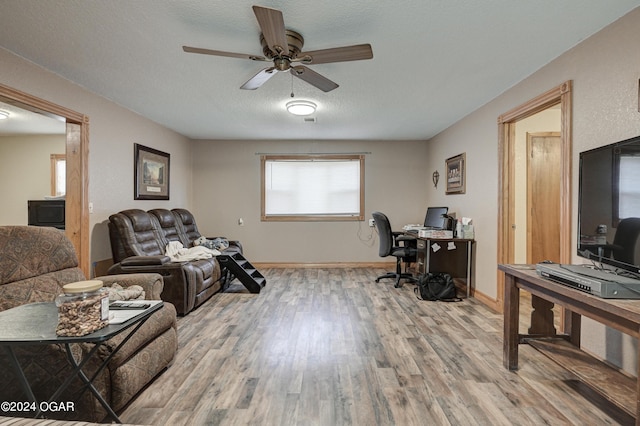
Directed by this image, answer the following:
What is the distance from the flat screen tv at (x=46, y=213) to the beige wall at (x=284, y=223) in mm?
2052

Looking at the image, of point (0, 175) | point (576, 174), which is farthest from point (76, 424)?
point (0, 175)

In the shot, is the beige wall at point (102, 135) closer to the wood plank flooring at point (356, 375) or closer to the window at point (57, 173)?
the wood plank flooring at point (356, 375)

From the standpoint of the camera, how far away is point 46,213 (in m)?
4.10

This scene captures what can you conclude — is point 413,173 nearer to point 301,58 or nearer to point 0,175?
point 301,58

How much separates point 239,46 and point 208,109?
1750 millimetres

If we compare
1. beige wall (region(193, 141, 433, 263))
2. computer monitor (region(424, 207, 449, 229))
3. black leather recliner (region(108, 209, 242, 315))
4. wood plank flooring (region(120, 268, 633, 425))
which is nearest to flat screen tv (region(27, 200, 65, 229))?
black leather recliner (region(108, 209, 242, 315))

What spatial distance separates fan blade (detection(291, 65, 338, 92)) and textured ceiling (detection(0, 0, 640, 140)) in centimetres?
20

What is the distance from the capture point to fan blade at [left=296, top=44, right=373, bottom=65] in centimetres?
203

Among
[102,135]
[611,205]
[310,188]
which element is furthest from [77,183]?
[611,205]

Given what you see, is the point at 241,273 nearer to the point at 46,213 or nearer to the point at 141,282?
the point at 141,282

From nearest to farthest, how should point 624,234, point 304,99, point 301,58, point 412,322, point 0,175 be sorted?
point 624,234 < point 301,58 < point 412,322 < point 304,99 < point 0,175

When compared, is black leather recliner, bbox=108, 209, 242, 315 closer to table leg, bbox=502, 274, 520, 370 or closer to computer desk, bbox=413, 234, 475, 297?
computer desk, bbox=413, 234, 475, 297

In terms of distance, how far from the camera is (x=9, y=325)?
4.07 ft

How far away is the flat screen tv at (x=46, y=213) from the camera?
4.03 metres
